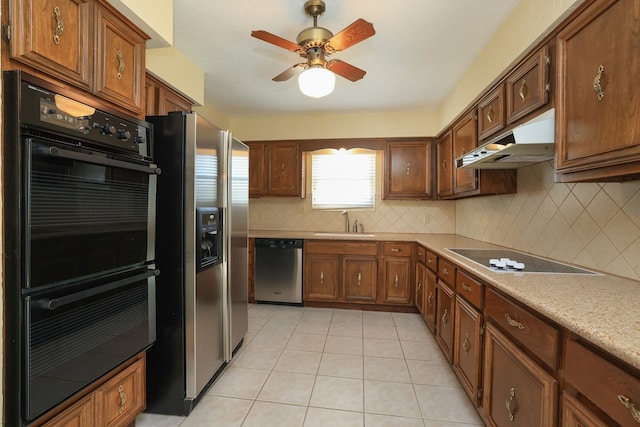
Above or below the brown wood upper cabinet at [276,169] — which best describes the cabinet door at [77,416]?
below

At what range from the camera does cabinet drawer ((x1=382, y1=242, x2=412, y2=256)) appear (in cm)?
338

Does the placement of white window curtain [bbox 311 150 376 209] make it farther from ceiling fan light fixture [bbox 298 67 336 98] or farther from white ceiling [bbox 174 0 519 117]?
ceiling fan light fixture [bbox 298 67 336 98]

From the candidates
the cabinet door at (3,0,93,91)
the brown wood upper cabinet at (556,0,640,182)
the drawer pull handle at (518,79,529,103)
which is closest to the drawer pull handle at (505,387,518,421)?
the brown wood upper cabinet at (556,0,640,182)

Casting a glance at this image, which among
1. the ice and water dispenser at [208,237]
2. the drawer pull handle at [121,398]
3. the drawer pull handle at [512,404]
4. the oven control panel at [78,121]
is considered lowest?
the drawer pull handle at [121,398]

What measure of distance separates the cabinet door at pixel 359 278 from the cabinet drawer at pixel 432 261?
2.40 ft

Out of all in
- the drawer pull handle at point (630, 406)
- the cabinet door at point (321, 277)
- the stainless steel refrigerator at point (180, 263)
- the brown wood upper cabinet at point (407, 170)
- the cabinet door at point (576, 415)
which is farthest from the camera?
the brown wood upper cabinet at point (407, 170)

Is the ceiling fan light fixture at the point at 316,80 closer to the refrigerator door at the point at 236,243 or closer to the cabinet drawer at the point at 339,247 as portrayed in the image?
the refrigerator door at the point at 236,243

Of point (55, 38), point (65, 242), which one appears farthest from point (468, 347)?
point (55, 38)

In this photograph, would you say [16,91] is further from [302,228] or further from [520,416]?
[302,228]

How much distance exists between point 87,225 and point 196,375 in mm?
1086

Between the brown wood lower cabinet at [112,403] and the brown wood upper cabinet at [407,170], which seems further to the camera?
the brown wood upper cabinet at [407,170]

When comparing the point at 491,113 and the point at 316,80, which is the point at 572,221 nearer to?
the point at 491,113

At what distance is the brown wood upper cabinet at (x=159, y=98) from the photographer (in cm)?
210

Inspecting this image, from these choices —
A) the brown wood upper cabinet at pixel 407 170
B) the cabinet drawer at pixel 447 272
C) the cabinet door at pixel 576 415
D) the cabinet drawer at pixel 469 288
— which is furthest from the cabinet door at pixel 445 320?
the brown wood upper cabinet at pixel 407 170
